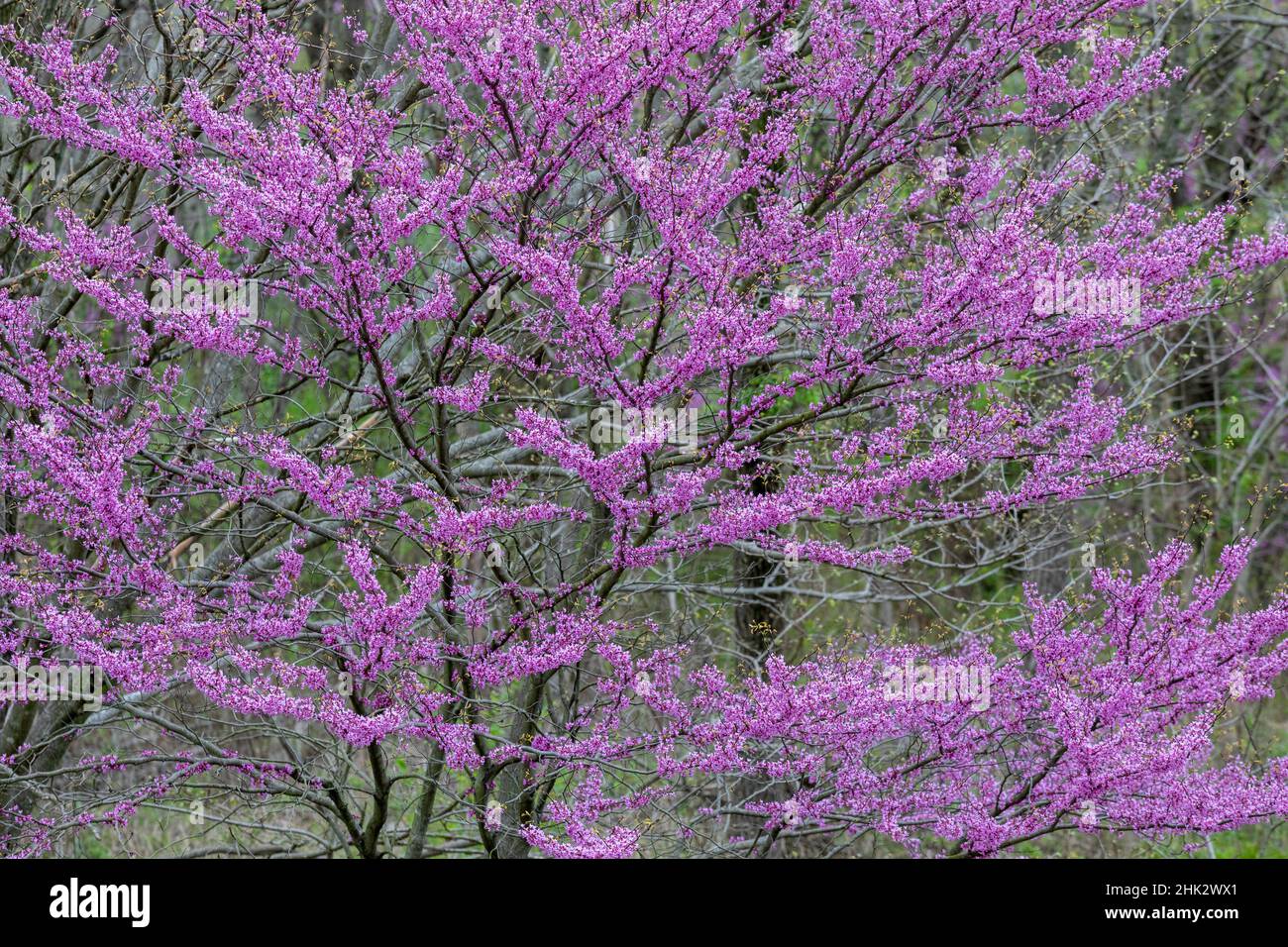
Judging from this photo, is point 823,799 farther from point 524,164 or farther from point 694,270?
point 524,164

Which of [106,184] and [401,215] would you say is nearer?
[401,215]

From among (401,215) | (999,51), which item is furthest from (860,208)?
(401,215)

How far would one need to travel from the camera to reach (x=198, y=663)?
535cm

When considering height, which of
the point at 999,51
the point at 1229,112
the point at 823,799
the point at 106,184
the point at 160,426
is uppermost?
the point at 1229,112

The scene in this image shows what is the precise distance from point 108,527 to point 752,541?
325 centimetres

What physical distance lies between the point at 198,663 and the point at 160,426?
1.29 metres

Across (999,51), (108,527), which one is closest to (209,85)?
(108,527)

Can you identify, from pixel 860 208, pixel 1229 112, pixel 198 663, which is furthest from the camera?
pixel 1229 112

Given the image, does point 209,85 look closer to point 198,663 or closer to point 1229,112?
point 198,663

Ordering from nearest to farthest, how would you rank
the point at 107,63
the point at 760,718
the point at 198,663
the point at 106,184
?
the point at 198,663 → the point at 760,718 → the point at 107,63 → the point at 106,184

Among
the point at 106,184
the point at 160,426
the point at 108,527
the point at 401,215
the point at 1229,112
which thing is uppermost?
the point at 1229,112

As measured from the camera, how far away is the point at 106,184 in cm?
779

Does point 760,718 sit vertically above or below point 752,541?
below

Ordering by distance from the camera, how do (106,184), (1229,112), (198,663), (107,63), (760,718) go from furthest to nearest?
1. (1229,112)
2. (106,184)
3. (107,63)
4. (760,718)
5. (198,663)
